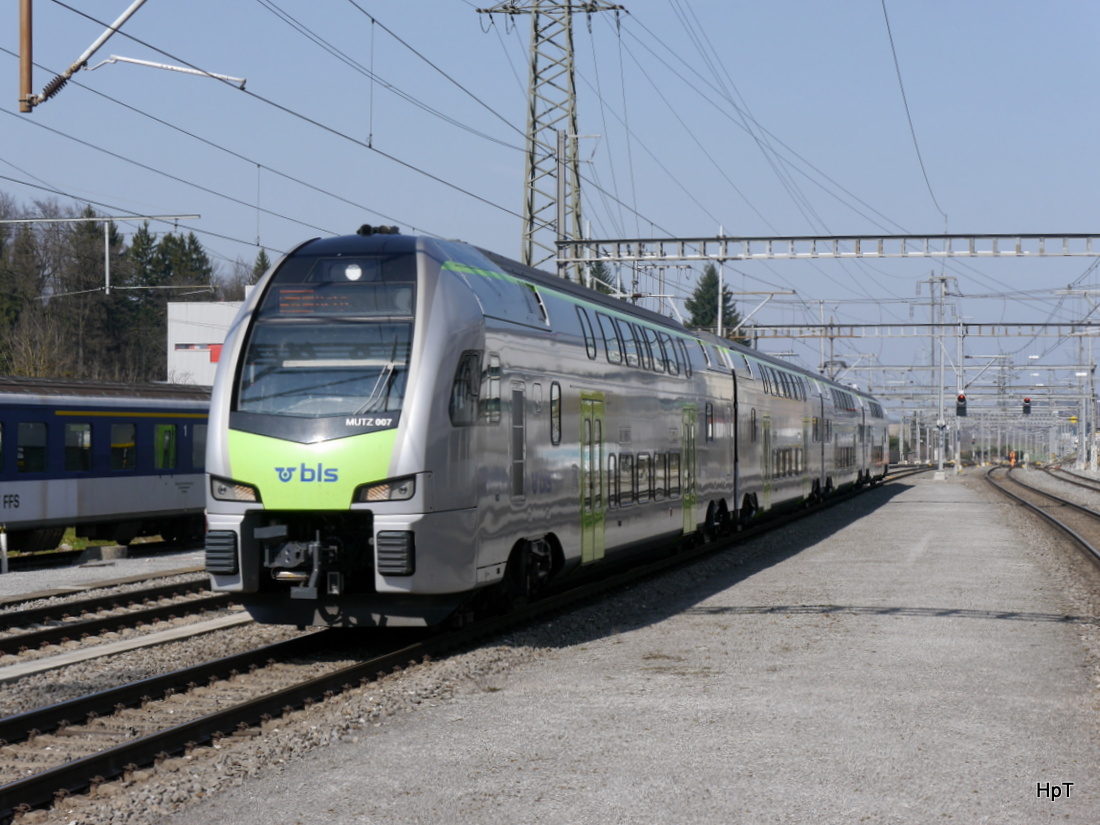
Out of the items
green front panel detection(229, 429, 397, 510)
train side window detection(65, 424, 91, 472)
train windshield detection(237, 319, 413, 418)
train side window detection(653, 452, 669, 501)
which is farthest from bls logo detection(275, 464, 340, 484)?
train side window detection(65, 424, 91, 472)

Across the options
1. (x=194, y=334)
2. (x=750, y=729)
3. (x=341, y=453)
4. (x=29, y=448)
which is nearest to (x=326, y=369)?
(x=341, y=453)

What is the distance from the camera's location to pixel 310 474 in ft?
34.9

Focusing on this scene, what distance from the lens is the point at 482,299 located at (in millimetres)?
11703

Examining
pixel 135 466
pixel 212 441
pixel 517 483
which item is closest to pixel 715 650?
pixel 517 483

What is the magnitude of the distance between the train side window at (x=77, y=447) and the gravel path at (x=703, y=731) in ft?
35.9

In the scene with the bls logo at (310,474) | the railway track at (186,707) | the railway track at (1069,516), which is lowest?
the railway track at (1069,516)

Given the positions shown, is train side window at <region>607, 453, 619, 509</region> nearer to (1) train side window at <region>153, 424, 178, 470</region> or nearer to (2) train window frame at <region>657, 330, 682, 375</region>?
(2) train window frame at <region>657, 330, 682, 375</region>

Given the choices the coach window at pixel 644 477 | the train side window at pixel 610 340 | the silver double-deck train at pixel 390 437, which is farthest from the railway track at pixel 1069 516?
the silver double-deck train at pixel 390 437

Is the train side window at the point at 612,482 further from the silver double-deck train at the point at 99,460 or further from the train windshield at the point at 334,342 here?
the silver double-deck train at the point at 99,460

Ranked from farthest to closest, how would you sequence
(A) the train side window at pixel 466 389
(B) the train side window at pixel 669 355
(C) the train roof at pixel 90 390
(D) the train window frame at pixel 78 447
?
1. (D) the train window frame at pixel 78 447
2. (C) the train roof at pixel 90 390
3. (B) the train side window at pixel 669 355
4. (A) the train side window at pixel 466 389

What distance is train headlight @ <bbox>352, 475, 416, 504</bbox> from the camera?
10.5 metres

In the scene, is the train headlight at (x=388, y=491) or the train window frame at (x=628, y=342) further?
the train window frame at (x=628, y=342)

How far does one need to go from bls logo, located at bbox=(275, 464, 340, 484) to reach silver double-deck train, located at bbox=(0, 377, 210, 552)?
11.3 m

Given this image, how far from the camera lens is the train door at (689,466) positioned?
19.2m
